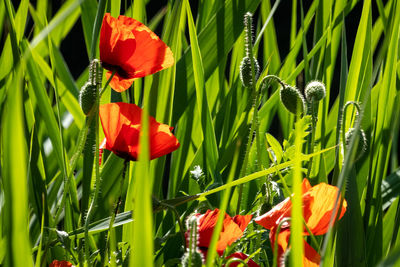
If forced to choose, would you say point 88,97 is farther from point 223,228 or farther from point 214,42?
point 214,42

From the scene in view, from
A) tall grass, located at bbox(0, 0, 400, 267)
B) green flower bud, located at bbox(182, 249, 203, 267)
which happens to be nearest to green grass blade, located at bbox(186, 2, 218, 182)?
tall grass, located at bbox(0, 0, 400, 267)

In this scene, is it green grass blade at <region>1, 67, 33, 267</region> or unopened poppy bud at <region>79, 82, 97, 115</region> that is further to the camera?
unopened poppy bud at <region>79, 82, 97, 115</region>

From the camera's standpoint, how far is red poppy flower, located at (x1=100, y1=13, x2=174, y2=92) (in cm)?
52

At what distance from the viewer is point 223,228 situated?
0.45 meters

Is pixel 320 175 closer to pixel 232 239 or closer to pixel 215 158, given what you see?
pixel 215 158

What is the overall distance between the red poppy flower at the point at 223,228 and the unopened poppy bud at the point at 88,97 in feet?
0.41

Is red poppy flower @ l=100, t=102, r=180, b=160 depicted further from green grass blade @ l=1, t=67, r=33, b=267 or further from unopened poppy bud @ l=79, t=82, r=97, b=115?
green grass blade @ l=1, t=67, r=33, b=267

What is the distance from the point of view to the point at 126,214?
1.64ft

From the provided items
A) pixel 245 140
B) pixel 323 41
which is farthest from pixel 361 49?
pixel 245 140

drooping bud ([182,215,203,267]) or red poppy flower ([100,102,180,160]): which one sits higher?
red poppy flower ([100,102,180,160])

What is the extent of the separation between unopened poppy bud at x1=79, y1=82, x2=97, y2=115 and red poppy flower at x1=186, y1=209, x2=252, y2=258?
126 millimetres

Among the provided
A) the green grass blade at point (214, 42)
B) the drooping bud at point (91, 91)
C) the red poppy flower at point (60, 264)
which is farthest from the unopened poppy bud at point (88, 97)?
the green grass blade at point (214, 42)

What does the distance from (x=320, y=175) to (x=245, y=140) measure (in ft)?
0.30

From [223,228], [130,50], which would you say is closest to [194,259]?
[223,228]
